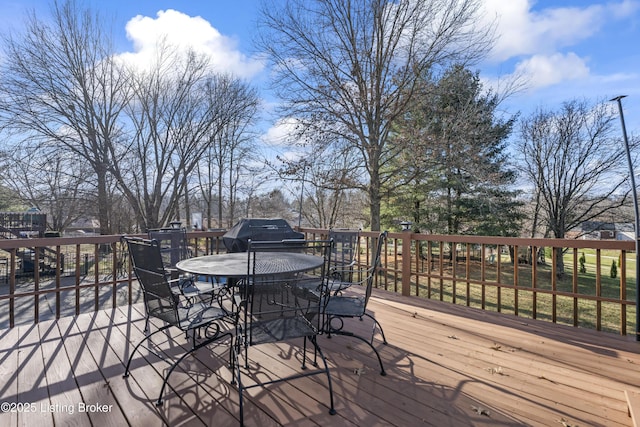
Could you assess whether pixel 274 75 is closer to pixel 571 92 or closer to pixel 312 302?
pixel 312 302

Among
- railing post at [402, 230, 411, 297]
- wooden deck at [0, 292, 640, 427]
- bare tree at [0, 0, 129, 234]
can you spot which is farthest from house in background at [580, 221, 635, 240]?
bare tree at [0, 0, 129, 234]

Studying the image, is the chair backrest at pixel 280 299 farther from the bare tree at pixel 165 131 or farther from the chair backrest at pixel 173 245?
the bare tree at pixel 165 131

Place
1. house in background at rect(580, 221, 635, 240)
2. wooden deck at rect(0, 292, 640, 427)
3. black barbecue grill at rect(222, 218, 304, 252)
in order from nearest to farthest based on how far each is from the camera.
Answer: wooden deck at rect(0, 292, 640, 427) < black barbecue grill at rect(222, 218, 304, 252) < house in background at rect(580, 221, 635, 240)

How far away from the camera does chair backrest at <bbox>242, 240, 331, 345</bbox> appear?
180 centimetres

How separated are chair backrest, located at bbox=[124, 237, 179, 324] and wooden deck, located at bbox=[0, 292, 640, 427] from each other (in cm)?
46

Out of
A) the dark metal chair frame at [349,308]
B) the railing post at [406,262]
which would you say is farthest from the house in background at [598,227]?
the dark metal chair frame at [349,308]

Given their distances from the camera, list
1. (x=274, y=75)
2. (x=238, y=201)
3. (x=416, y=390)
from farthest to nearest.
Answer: (x=238, y=201), (x=274, y=75), (x=416, y=390)

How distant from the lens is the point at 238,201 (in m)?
14.9

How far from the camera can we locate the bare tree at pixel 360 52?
8.05 meters

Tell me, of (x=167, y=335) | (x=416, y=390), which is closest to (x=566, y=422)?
(x=416, y=390)

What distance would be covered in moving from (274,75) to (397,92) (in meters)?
3.43

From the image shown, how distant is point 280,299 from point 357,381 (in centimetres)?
74

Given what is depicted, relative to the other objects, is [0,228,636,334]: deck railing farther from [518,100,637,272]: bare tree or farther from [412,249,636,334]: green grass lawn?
[518,100,637,272]: bare tree

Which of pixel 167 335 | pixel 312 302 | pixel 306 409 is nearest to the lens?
pixel 306 409
